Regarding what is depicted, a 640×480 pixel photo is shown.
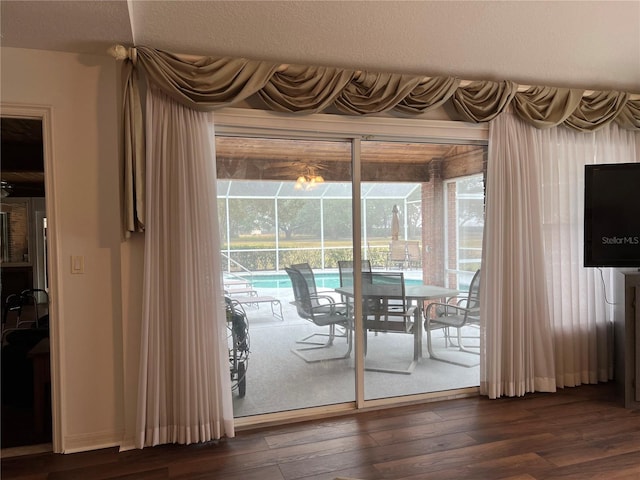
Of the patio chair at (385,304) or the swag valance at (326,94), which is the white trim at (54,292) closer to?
the swag valance at (326,94)

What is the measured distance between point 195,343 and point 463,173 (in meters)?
2.41

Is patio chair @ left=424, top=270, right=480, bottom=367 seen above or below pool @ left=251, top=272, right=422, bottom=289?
below

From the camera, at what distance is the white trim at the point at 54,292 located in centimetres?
259

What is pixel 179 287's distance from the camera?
105 inches

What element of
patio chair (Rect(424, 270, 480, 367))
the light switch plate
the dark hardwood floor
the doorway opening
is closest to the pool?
patio chair (Rect(424, 270, 480, 367))

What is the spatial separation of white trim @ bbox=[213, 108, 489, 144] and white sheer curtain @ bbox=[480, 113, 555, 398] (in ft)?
0.84

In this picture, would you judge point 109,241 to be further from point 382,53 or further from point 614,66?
point 614,66

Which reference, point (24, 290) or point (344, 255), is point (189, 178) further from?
point (24, 290)

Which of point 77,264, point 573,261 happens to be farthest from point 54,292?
point 573,261

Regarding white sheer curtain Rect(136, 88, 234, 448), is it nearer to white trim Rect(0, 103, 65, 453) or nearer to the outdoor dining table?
white trim Rect(0, 103, 65, 453)

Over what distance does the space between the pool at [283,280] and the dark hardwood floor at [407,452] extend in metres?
0.96

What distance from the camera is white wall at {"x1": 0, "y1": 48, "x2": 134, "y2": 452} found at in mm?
2605

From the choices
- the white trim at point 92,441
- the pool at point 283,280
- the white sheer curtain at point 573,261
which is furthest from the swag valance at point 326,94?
the white trim at point 92,441

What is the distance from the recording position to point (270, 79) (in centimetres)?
276
